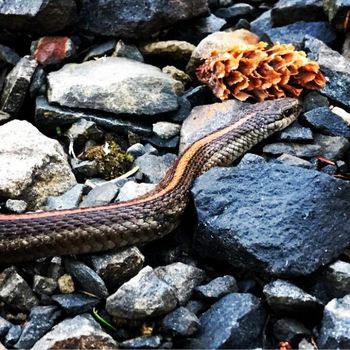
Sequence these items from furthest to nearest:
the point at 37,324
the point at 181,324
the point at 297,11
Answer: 1. the point at 297,11
2. the point at 37,324
3. the point at 181,324

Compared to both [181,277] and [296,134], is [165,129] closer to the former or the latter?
[296,134]

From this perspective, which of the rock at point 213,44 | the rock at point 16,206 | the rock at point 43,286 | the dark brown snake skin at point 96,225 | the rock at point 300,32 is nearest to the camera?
the rock at point 43,286

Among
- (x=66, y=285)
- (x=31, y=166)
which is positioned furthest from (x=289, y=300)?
(x=31, y=166)

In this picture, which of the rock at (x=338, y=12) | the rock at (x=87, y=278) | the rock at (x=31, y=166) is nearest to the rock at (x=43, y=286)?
the rock at (x=87, y=278)

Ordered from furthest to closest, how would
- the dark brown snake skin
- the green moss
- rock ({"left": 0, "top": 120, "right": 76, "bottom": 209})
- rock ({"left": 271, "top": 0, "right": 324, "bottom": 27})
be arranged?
rock ({"left": 271, "top": 0, "right": 324, "bottom": 27}) < the green moss < rock ({"left": 0, "top": 120, "right": 76, "bottom": 209}) < the dark brown snake skin

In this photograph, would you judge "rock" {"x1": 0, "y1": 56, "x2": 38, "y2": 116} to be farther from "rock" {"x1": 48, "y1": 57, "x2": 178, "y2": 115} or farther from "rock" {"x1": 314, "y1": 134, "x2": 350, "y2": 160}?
"rock" {"x1": 314, "y1": 134, "x2": 350, "y2": 160}

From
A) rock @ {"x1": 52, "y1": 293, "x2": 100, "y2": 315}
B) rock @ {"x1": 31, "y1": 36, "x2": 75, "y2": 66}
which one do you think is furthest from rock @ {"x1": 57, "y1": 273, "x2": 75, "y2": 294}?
rock @ {"x1": 31, "y1": 36, "x2": 75, "y2": 66}

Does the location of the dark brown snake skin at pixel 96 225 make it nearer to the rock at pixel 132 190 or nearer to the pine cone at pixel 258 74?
the rock at pixel 132 190
